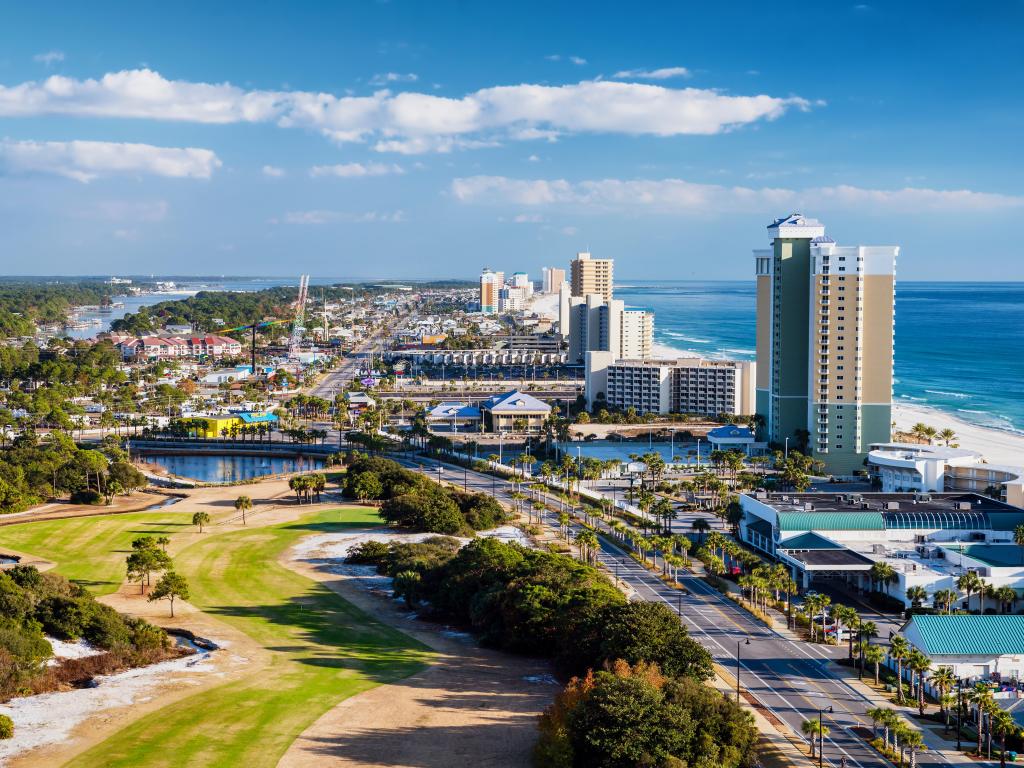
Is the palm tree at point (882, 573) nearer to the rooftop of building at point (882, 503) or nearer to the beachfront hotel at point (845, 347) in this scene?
the rooftop of building at point (882, 503)

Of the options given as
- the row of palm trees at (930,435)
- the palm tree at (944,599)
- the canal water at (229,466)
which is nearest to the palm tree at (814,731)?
the palm tree at (944,599)

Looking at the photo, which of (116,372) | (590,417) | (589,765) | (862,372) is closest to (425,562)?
(589,765)

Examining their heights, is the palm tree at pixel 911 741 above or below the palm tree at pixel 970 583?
below

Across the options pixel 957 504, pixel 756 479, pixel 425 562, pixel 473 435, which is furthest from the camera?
pixel 473 435

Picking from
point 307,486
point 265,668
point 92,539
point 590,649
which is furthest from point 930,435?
point 265,668

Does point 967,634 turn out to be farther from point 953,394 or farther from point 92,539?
point 953,394

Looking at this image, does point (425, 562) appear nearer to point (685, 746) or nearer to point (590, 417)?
point (685, 746)
